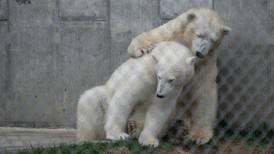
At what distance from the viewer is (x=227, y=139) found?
7.85m

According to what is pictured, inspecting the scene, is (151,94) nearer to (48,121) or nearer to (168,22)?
(168,22)

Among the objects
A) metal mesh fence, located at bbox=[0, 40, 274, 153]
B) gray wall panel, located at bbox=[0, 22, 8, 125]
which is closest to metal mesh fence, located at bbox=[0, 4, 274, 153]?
metal mesh fence, located at bbox=[0, 40, 274, 153]

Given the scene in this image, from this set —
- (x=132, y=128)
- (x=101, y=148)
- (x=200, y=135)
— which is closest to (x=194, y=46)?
(x=200, y=135)

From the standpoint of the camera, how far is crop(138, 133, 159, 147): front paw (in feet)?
24.4

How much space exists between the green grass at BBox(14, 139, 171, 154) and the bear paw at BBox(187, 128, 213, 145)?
431 mm

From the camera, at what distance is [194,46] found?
310 inches

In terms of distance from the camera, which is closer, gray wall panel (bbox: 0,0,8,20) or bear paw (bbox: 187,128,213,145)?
bear paw (bbox: 187,128,213,145)

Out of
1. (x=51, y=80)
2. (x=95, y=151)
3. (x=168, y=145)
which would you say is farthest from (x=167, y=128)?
(x=51, y=80)

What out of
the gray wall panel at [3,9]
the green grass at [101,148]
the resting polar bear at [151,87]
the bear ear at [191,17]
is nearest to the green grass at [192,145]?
the green grass at [101,148]

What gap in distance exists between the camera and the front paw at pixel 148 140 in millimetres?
7427

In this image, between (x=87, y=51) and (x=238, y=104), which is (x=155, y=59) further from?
(x=87, y=51)

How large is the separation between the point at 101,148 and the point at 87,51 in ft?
5.58

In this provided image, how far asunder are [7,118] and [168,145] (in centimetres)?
208

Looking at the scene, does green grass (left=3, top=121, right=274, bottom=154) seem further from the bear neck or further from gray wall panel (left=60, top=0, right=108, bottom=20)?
gray wall panel (left=60, top=0, right=108, bottom=20)
